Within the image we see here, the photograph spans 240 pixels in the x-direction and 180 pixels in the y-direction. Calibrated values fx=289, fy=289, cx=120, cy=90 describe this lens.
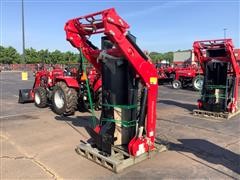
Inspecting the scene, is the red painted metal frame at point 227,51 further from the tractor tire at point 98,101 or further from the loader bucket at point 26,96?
the loader bucket at point 26,96

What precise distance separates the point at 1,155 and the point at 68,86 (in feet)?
13.4

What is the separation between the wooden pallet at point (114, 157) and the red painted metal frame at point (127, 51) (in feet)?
0.39

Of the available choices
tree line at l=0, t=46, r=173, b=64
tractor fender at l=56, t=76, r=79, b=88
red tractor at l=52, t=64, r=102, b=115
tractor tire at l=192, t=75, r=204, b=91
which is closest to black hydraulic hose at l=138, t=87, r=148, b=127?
red tractor at l=52, t=64, r=102, b=115

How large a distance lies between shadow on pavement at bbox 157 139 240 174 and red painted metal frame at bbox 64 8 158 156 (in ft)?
3.09

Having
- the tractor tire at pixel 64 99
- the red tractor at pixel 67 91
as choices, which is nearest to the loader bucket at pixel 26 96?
the red tractor at pixel 67 91

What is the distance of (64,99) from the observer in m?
9.15

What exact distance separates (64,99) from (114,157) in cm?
449

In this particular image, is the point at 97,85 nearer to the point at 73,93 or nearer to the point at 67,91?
the point at 73,93

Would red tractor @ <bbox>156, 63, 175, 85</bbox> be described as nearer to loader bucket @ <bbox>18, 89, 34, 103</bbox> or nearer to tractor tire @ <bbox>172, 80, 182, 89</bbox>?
tractor tire @ <bbox>172, 80, 182, 89</bbox>

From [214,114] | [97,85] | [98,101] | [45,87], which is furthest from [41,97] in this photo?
[214,114]

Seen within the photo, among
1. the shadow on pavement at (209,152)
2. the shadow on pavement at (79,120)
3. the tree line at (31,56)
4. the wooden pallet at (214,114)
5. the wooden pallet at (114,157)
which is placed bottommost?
the shadow on pavement at (209,152)

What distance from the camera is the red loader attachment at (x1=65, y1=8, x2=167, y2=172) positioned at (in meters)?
4.99

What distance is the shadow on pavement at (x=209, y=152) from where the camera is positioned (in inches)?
202

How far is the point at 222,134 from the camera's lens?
7145mm
